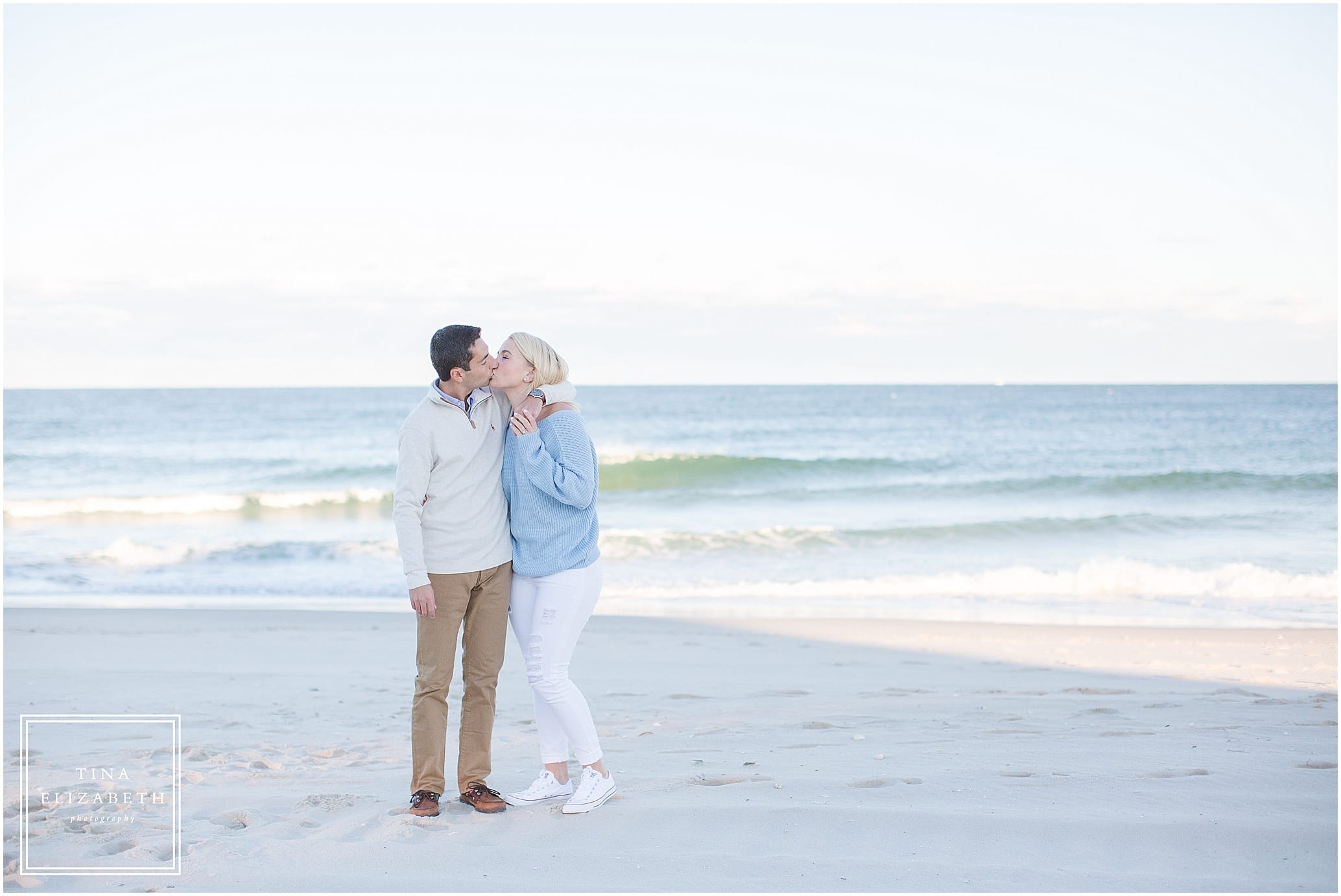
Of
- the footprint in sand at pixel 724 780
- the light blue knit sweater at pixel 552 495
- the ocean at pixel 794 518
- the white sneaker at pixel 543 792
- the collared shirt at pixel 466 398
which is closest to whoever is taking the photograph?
the light blue knit sweater at pixel 552 495

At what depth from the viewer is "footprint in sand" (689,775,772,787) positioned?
12.0 ft

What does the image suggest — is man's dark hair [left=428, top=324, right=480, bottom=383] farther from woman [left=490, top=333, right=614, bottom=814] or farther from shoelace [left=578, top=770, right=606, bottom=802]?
shoelace [left=578, top=770, right=606, bottom=802]

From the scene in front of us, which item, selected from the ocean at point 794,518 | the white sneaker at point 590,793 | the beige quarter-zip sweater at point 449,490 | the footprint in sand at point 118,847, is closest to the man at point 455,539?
the beige quarter-zip sweater at point 449,490

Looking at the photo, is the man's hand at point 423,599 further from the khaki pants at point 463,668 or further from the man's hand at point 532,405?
the man's hand at point 532,405

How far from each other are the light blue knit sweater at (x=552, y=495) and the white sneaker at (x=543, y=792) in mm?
785

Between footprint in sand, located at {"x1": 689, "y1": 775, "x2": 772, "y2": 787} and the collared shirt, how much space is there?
5.43 ft

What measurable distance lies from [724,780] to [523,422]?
159 cm

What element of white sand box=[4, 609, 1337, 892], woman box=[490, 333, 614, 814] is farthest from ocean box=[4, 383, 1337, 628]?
woman box=[490, 333, 614, 814]

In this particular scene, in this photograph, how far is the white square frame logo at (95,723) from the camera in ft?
9.52

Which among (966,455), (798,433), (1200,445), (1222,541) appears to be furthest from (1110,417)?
(1222,541)

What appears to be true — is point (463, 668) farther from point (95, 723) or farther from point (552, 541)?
point (95, 723)

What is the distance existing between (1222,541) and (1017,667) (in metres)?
8.38

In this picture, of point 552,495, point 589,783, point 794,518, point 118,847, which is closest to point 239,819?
point 118,847

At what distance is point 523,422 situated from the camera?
3.26 meters
